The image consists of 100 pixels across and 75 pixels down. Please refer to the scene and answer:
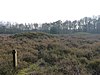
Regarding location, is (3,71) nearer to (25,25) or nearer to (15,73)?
(15,73)

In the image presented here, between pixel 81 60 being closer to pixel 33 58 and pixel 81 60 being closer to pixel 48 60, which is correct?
pixel 48 60

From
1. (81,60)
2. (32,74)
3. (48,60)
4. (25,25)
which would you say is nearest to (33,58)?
(48,60)

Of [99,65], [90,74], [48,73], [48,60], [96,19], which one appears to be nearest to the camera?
[48,73]

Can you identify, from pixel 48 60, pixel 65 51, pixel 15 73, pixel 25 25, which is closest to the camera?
pixel 15 73

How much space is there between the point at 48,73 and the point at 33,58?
3.41 m

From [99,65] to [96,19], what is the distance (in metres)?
93.8

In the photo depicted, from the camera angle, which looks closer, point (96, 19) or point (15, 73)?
point (15, 73)

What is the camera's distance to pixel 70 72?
9.13 m

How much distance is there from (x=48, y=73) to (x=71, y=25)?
80881 mm

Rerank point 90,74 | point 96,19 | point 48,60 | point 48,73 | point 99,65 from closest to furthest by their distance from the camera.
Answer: point 48,73
point 90,74
point 99,65
point 48,60
point 96,19

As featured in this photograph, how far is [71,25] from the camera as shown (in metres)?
89.1

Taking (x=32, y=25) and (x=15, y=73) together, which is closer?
(x=15, y=73)

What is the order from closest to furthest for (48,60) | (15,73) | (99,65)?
(15,73) < (99,65) < (48,60)

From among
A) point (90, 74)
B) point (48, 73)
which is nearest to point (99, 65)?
point (90, 74)
